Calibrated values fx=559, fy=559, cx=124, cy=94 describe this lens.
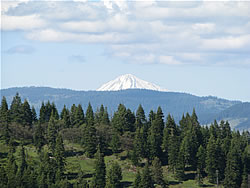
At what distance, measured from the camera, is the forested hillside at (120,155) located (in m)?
163

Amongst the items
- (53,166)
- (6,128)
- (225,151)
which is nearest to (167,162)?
(225,151)

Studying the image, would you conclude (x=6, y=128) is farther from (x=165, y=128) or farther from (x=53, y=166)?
(x=165, y=128)

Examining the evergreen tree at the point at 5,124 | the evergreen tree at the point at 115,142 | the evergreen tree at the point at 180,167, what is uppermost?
the evergreen tree at the point at 5,124

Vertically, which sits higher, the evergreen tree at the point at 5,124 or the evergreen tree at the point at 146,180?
the evergreen tree at the point at 5,124

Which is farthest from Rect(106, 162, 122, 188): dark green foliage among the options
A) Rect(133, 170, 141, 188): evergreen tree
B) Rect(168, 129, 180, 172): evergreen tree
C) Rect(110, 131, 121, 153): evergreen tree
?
Rect(168, 129, 180, 172): evergreen tree

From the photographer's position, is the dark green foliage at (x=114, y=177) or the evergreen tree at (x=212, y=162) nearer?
the dark green foliage at (x=114, y=177)

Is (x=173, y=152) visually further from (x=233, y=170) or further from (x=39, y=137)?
(x=39, y=137)

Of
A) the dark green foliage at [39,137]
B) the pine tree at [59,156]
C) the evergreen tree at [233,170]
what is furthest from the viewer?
the dark green foliage at [39,137]

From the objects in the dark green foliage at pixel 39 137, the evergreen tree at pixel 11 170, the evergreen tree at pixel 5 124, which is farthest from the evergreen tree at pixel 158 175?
the evergreen tree at pixel 5 124

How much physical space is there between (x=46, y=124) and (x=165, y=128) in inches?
1672

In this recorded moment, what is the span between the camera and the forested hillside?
163 metres

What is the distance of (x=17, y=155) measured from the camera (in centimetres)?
17762

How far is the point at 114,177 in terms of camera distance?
16238cm

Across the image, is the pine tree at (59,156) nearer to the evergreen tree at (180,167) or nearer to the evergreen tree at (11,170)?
the evergreen tree at (11,170)
